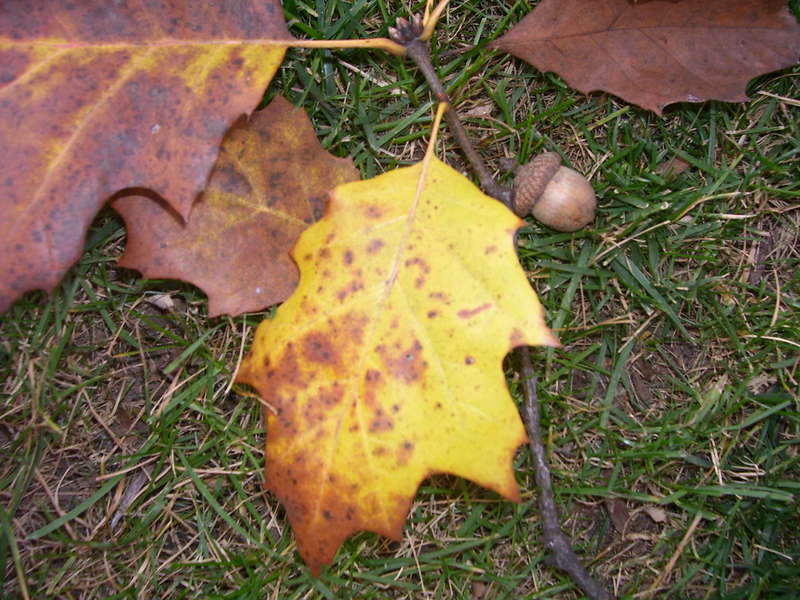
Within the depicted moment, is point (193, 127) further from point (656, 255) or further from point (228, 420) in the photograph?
point (656, 255)

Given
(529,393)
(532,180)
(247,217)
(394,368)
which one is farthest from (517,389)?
(247,217)

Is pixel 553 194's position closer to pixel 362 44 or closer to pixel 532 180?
pixel 532 180

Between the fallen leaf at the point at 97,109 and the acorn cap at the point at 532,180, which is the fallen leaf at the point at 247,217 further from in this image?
the acorn cap at the point at 532,180

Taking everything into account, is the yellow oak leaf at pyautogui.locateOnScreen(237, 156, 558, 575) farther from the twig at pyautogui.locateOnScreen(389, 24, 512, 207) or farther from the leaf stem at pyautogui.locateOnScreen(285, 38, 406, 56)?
the leaf stem at pyautogui.locateOnScreen(285, 38, 406, 56)

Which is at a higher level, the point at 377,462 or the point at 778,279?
the point at 377,462

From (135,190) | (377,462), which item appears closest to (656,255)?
(377,462)

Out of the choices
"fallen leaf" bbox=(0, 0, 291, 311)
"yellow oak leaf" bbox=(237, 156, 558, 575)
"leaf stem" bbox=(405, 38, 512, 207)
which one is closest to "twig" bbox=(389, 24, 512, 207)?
"leaf stem" bbox=(405, 38, 512, 207)
